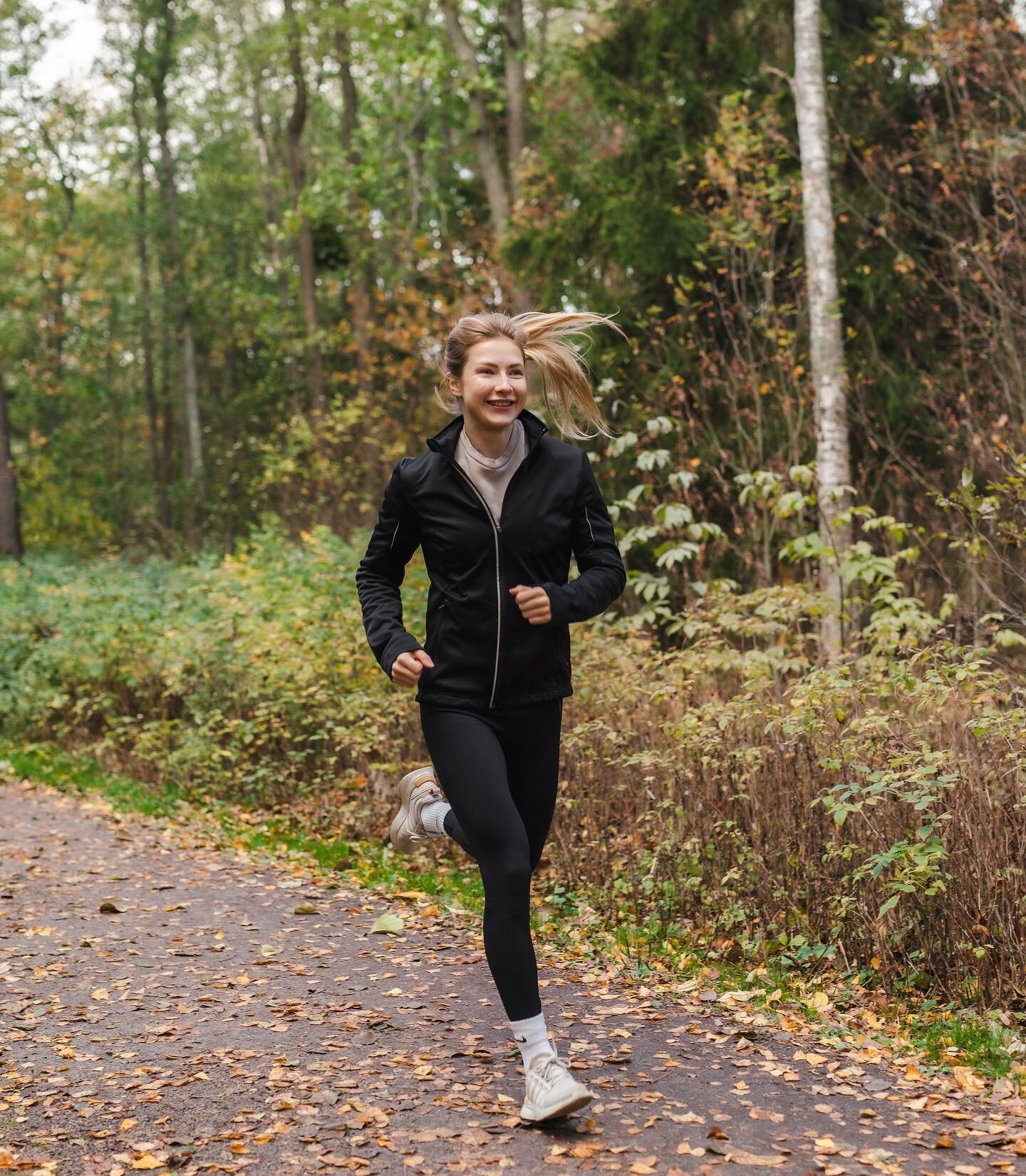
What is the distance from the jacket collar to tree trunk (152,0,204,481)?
27494 millimetres

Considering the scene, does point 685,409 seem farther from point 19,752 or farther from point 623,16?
point 19,752

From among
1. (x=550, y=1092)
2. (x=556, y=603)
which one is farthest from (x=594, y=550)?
(x=550, y=1092)

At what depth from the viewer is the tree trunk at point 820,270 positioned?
10438 millimetres

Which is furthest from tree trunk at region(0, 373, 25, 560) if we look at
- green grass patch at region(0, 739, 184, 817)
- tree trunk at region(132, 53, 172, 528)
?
A: green grass patch at region(0, 739, 184, 817)

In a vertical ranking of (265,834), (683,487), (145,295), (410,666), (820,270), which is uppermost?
(145,295)

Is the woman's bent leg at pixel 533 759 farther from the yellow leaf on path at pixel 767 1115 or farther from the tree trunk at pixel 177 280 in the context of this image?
the tree trunk at pixel 177 280

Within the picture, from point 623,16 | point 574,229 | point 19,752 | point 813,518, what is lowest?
point 19,752

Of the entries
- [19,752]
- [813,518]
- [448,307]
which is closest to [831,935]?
[813,518]

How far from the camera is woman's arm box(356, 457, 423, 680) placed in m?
3.98

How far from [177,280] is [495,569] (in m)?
29.7

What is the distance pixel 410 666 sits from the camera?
378 cm

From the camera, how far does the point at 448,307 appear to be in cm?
1998

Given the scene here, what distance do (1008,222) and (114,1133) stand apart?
11.6 metres

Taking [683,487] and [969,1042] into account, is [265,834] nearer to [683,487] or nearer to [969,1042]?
[683,487]
